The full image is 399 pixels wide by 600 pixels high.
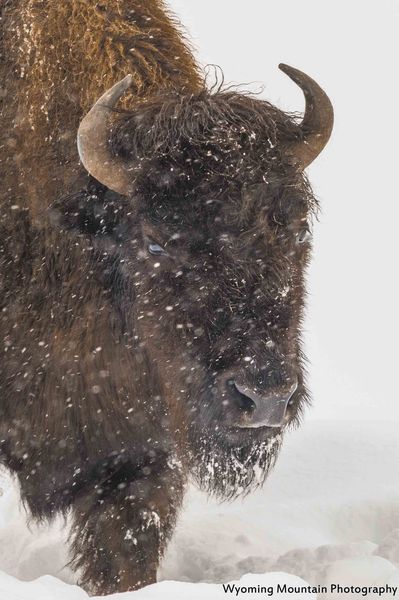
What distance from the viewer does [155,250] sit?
464 cm

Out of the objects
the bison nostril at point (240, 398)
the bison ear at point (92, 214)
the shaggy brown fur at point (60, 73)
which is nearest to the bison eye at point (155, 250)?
the bison ear at point (92, 214)

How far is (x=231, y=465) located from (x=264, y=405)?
699 mm

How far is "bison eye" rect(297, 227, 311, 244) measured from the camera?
4.69 meters

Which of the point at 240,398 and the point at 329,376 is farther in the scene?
the point at 329,376

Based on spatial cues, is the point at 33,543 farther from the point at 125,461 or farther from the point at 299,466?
the point at 299,466

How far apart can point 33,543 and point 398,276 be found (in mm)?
12351

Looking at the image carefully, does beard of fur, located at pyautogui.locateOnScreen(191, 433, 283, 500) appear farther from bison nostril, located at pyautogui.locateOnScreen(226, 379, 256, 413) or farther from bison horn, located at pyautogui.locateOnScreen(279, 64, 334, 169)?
bison horn, located at pyautogui.locateOnScreen(279, 64, 334, 169)

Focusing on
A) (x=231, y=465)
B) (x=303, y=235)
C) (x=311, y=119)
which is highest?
(x=311, y=119)

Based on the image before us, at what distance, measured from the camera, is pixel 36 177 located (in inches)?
199

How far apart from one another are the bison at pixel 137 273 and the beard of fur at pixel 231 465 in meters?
0.01

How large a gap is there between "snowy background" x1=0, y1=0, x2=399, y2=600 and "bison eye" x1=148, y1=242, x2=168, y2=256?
1.46 meters

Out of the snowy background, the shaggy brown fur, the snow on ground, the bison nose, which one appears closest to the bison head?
the bison nose

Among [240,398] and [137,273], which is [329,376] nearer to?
[137,273]

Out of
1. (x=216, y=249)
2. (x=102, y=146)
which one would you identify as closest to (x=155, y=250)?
(x=216, y=249)
